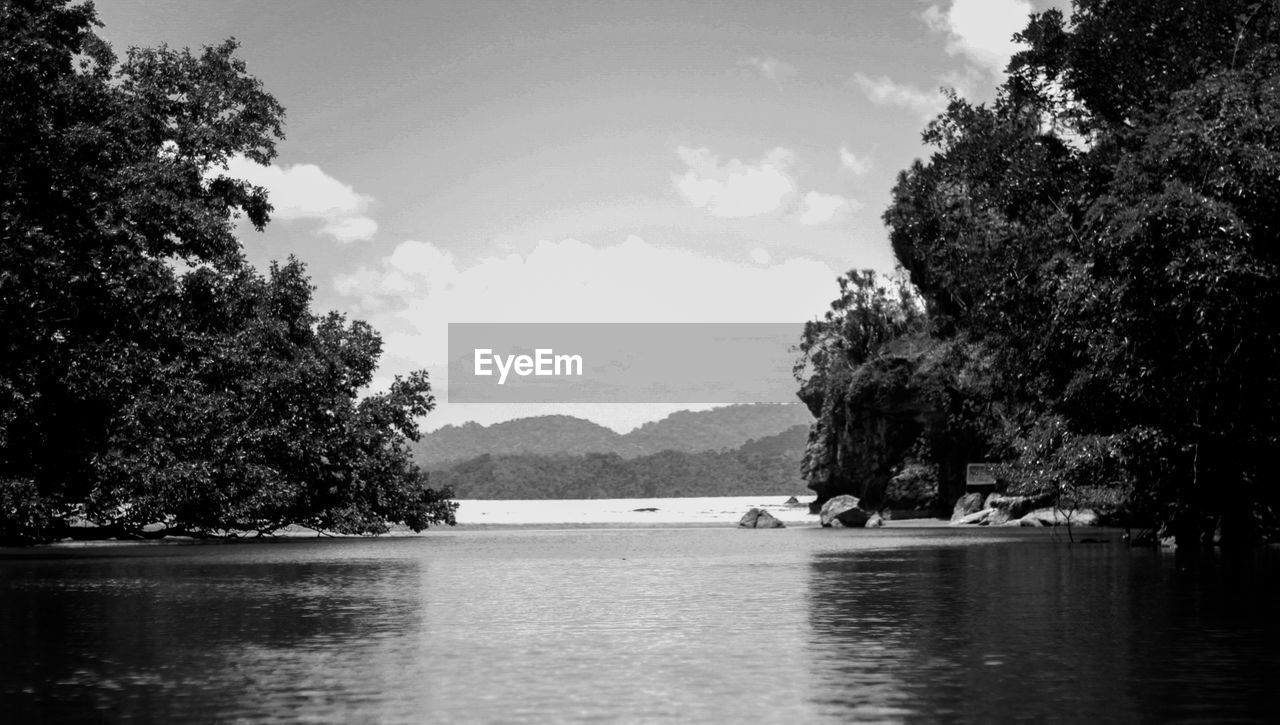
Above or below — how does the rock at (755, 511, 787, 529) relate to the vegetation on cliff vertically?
below

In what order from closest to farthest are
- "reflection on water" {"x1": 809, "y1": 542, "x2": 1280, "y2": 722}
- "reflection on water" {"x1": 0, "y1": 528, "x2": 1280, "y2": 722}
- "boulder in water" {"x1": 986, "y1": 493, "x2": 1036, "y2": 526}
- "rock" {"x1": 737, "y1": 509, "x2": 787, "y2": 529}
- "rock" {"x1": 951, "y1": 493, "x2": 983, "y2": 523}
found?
1. "reflection on water" {"x1": 809, "y1": 542, "x2": 1280, "y2": 722}
2. "reflection on water" {"x1": 0, "y1": 528, "x2": 1280, "y2": 722}
3. "boulder in water" {"x1": 986, "y1": 493, "x2": 1036, "y2": 526}
4. "rock" {"x1": 737, "y1": 509, "x2": 787, "y2": 529}
5. "rock" {"x1": 951, "y1": 493, "x2": 983, "y2": 523}

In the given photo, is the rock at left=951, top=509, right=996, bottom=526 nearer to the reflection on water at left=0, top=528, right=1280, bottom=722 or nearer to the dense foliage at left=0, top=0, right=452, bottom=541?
the dense foliage at left=0, top=0, right=452, bottom=541

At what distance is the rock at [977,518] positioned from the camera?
2881 inches

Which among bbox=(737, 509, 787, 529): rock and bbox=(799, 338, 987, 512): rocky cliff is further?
bbox=(799, 338, 987, 512): rocky cliff

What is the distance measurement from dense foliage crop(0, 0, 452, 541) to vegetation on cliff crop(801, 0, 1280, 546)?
25725 millimetres

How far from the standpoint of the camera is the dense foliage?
124 feet

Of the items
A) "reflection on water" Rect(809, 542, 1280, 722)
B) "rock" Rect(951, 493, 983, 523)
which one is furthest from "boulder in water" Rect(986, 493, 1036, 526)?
"reflection on water" Rect(809, 542, 1280, 722)

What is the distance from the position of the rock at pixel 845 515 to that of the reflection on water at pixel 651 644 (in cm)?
4974

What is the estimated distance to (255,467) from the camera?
156ft

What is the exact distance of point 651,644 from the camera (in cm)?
1472

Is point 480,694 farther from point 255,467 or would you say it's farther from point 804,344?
point 804,344

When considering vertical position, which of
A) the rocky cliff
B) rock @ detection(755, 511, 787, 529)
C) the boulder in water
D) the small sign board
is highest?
the rocky cliff

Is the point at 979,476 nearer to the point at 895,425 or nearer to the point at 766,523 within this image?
the point at 895,425

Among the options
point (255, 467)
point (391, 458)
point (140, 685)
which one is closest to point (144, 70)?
point (255, 467)
